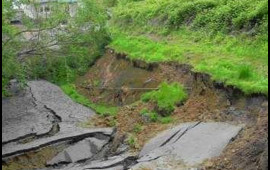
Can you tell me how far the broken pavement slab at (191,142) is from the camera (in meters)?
12.4

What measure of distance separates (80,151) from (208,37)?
920 cm

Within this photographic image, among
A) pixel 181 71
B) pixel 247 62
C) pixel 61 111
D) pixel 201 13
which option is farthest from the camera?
pixel 201 13

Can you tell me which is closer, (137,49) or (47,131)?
(47,131)

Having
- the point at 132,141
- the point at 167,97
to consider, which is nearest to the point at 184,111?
the point at 167,97

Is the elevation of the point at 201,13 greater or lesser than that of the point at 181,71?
greater

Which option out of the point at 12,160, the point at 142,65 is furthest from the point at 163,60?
the point at 12,160

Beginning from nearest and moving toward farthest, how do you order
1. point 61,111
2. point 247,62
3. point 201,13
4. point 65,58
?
point 247,62 < point 61,111 < point 65,58 < point 201,13

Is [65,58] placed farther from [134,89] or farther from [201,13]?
[201,13]

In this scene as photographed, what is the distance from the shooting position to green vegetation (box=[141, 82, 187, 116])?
16625 mm

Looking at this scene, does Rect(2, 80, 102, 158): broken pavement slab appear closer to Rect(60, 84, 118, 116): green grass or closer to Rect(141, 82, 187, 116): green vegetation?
Rect(60, 84, 118, 116): green grass

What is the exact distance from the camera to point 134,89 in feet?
67.6

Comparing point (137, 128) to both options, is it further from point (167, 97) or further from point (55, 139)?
point (55, 139)

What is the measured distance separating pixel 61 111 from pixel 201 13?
856 centimetres

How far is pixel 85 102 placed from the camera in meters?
22.8
